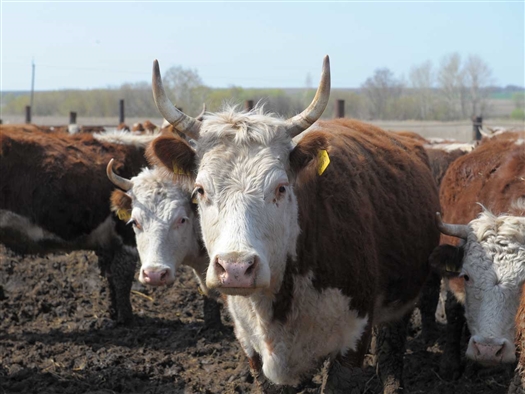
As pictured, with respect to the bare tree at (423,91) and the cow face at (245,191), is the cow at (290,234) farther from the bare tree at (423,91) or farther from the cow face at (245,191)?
the bare tree at (423,91)

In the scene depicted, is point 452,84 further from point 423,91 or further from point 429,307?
point 429,307

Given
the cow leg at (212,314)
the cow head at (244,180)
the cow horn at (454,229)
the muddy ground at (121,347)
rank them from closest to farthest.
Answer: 1. the cow head at (244,180)
2. the cow horn at (454,229)
3. the muddy ground at (121,347)
4. the cow leg at (212,314)

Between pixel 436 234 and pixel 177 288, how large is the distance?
13.3 ft

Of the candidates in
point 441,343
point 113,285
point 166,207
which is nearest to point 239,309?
point 166,207

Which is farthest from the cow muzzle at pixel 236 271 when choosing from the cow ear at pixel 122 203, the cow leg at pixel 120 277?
the cow leg at pixel 120 277

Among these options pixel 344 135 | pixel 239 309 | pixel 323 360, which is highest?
pixel 344 135

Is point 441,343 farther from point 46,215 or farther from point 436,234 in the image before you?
point 46,215

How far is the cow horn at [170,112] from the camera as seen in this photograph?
12.2 ft

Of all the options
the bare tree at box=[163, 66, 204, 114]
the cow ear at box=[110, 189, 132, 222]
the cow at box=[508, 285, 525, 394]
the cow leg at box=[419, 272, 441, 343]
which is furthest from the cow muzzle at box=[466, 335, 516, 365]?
the bare tree at box=[163, 66, 204, 114]

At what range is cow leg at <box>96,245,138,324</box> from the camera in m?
7.69

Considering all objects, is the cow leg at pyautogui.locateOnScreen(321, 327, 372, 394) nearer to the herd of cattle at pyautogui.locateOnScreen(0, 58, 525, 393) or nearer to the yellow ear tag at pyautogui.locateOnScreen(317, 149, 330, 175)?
the herd of cattle at pyautogui.locateOnScreen(0, 58, 525, 393)

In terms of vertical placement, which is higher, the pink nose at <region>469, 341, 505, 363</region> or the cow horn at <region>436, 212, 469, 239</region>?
the cow horn at <region>436, 212, 469, 239</region>

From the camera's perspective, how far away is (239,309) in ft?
14.2

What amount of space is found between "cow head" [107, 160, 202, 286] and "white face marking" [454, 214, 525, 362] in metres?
2.70
